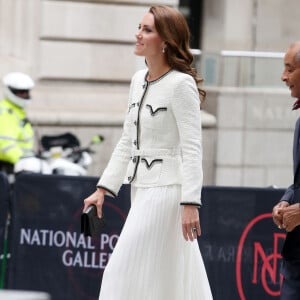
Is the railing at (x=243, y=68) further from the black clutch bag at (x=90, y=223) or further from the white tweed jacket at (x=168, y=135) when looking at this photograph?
the black clutch bag at (x=90, y=223)

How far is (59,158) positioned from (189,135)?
6.40 metres

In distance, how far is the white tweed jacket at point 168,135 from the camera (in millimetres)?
5930

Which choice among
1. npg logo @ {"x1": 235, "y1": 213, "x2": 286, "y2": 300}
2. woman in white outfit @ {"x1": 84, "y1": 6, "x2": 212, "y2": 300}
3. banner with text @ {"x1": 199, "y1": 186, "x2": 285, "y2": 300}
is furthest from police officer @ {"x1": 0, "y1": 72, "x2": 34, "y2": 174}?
woman in white outfit @ {"x1": 84, "y1": 6, "x2": 212, "y2": 300}

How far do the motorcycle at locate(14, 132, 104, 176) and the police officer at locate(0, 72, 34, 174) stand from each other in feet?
0.41

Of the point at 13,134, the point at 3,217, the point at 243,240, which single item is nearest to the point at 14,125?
the point at 13,134

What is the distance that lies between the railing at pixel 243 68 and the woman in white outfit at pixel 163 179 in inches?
358

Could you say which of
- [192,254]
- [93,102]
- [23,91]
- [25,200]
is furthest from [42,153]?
[192,254]

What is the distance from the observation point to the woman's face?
6066 mm

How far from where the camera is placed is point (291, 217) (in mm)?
5695

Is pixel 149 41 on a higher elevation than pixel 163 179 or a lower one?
higher

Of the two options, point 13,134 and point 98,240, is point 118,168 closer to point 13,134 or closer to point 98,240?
point 98,240

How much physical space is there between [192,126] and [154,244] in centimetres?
66

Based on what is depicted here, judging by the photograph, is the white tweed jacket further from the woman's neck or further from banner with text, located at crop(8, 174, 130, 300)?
banner with text, located at crop(8, 174, 130, 300)

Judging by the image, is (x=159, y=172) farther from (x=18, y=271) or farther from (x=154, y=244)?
(x=18, y=271)
